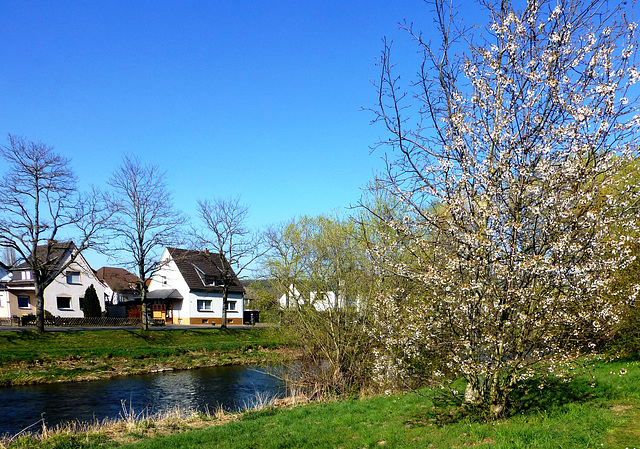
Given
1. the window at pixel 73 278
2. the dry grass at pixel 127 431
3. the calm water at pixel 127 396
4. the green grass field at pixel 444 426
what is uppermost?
the window at pixel 73 278

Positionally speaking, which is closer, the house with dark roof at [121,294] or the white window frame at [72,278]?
the white window frame at [72,278]

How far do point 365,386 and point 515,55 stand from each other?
11598 mm

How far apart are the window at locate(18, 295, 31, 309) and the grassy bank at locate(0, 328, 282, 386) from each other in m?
20.5

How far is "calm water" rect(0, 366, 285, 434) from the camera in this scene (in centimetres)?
1625

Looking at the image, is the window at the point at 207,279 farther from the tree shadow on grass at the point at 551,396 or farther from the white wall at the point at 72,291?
the tree shadow on grass at the point at 551,396

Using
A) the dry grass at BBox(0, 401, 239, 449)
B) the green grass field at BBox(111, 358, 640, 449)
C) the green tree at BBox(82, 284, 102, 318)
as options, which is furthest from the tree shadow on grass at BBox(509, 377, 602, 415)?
the green tree at BBox(82, 284, 102, 318)

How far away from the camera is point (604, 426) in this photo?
6.79 m

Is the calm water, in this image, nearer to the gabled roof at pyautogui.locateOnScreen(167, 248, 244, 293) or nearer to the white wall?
the gabled roof at pyautogui.locateOnScreen(167, 248, 244, 293)

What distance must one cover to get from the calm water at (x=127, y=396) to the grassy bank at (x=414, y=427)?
4.86 m

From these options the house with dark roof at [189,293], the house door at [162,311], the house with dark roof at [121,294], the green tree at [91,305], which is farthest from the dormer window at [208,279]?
the green tree at [91,305]

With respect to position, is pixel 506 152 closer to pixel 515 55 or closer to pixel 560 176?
pixel 560 176

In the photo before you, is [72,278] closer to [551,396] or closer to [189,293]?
[189,293]

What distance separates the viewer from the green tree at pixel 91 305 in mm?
44250

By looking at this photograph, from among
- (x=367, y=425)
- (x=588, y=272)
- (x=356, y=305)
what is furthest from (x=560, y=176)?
(x=356, y=305)
